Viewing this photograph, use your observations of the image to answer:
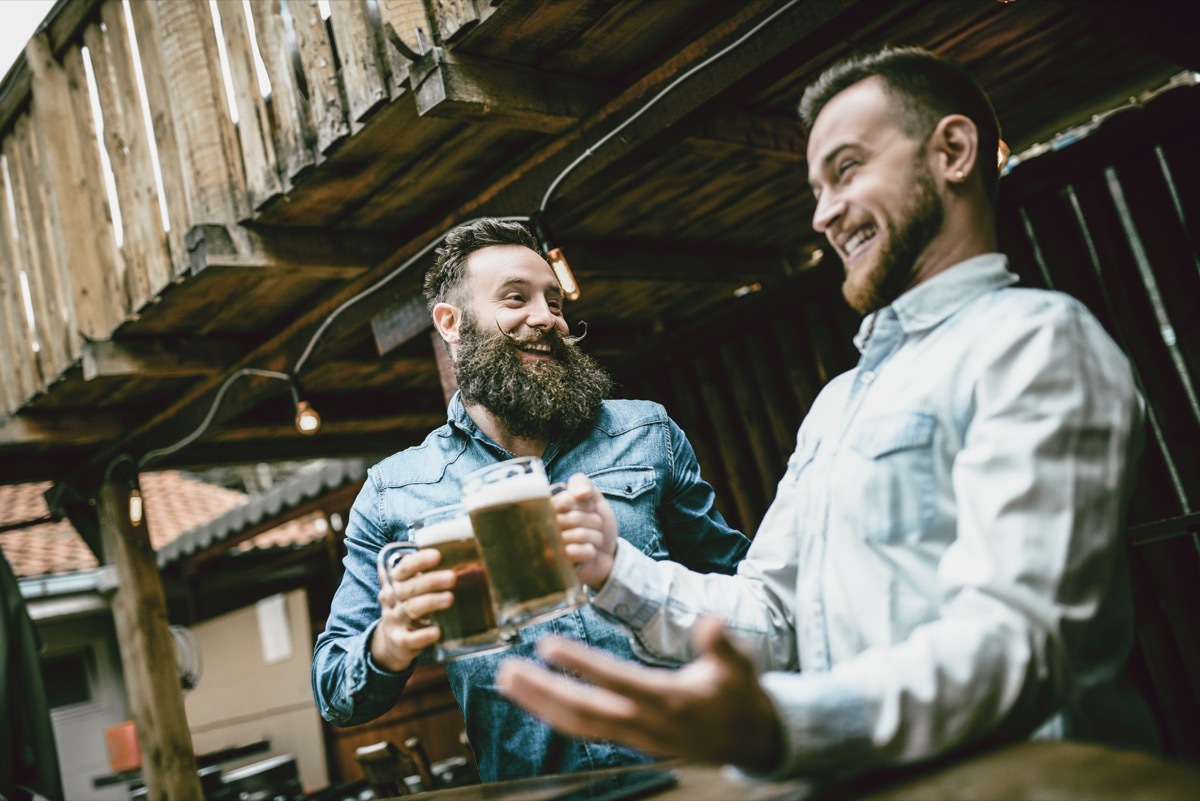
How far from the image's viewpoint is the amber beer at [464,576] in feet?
5.52

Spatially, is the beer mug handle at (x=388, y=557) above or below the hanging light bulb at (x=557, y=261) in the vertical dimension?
below

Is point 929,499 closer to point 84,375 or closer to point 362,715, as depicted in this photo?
point 362,715

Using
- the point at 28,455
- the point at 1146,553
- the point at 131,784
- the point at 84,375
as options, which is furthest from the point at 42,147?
the point at 131,784

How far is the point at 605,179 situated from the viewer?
3.68m

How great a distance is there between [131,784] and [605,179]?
9062mm

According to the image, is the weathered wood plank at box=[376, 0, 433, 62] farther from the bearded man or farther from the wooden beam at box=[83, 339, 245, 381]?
the wooden beam at box=[83, 339, 245, 381]

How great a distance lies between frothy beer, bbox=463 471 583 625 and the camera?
1.60 meters

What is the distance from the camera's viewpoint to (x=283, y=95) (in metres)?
3.88

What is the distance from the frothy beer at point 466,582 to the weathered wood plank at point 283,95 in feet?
7.92

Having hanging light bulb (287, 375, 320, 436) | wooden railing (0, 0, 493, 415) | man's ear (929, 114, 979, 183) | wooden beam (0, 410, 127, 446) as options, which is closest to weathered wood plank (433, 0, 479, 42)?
wooden railing (0, 0, 493, 415)

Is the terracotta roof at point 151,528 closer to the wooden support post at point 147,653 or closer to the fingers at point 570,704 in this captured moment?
the wooden support post at point 147,653

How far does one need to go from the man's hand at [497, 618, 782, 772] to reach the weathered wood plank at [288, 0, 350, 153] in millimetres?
2889

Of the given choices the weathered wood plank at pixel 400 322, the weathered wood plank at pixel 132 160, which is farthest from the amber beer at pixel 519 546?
the weathered wood plank at pixel 132 160

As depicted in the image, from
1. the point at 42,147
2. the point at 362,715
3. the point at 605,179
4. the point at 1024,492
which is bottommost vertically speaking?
the point at 362,715
